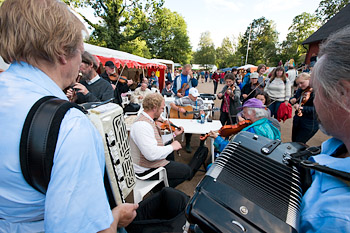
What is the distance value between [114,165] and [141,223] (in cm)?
76

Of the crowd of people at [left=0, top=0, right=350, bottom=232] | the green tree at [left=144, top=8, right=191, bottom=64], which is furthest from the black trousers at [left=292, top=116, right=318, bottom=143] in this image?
the green tree at [left=144, top=8, right=191, bottom=64]

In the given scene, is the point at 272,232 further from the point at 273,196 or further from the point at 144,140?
the point at 144,140

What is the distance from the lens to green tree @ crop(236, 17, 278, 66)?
1504 inches

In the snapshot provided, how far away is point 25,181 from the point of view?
0.56 m

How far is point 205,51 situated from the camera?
49688mm

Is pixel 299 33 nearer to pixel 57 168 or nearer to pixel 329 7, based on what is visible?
pixel 329 7

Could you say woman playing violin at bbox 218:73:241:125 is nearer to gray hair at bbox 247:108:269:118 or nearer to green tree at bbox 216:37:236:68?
gray hair at bbox 247:108:269:118

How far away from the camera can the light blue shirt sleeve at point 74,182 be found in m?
0.52

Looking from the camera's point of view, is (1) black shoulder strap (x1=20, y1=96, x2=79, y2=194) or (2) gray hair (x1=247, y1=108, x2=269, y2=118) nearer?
(1) black shoulder strap (x1=20, y1=96, x2=79, y2=194)

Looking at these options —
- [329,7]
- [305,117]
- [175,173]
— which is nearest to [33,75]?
[175,173]

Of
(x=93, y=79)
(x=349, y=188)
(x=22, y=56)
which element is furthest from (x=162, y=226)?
(x=93, y=79)

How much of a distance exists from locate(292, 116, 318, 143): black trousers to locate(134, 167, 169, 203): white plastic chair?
290 cm

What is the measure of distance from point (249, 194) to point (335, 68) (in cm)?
69

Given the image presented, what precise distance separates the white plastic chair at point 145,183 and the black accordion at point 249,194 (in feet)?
3.80
